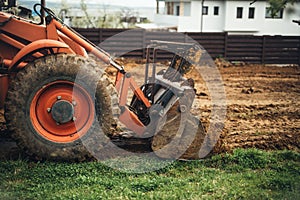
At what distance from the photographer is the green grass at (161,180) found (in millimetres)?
5031

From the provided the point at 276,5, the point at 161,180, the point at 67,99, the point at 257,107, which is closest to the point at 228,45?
A: the point at 257,107

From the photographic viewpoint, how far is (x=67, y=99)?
19.1 feet

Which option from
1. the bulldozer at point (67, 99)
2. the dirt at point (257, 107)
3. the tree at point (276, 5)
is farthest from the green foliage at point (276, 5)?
the dirt at point (257, 107)

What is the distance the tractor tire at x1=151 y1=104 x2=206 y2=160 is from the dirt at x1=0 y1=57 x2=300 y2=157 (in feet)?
1.43

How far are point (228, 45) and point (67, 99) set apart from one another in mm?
13976

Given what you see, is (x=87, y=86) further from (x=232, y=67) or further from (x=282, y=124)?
(x=232, y=67)

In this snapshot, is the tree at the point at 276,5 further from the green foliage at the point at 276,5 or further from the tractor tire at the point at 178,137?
the tractor tire at the point at 178,137

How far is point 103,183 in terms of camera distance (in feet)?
17.4

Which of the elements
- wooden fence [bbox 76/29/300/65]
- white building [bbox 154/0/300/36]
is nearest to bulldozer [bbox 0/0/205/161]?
wooden fence [bbox 76/29/300/65]

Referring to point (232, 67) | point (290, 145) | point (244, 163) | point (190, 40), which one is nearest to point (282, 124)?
point (290, 145)

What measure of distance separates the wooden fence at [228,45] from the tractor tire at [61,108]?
41.9 feet

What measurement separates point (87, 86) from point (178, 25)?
3188 centimetres

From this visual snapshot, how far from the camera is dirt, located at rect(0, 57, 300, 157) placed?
716cm

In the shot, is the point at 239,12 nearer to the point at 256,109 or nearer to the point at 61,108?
the point at 256,109
